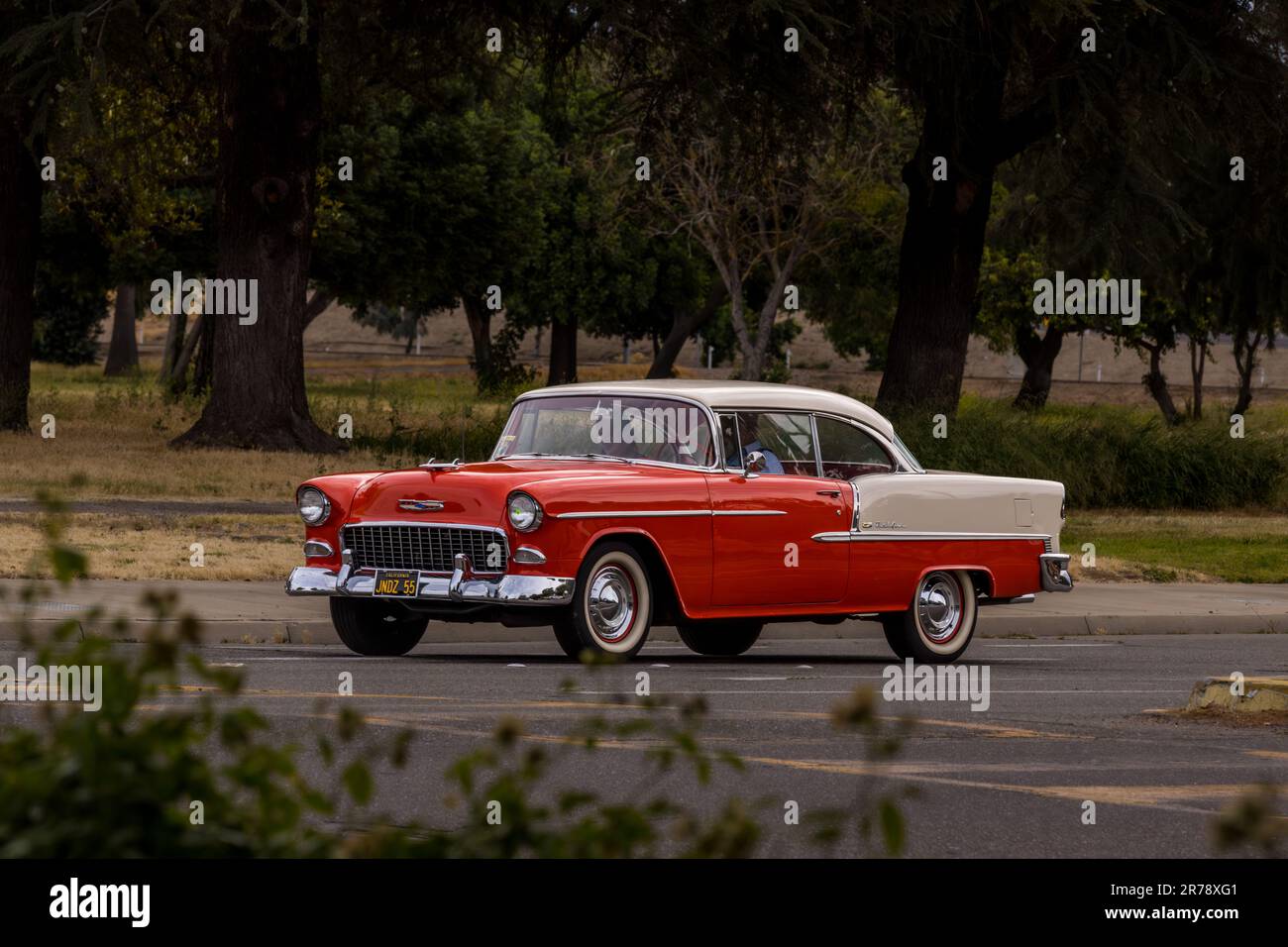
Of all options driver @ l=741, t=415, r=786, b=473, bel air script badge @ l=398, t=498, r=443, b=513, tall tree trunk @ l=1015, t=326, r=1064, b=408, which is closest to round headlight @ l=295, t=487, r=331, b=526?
bel air script badge @ l=398, t=498, r=443, b=513

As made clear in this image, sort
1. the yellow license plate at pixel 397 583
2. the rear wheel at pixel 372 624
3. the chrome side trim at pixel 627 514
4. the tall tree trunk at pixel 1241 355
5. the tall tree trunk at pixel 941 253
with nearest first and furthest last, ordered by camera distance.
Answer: the chrome side trim at pixel 627 514
the yellow license plate at pixel 397 583
the rear wheel at pixel 372 624
the tall tree trunk at pixel 941 253
the tall tree trunk at pixel 1241 355

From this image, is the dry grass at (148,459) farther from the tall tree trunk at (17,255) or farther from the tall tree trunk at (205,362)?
the tall tree trunk at (205,362)

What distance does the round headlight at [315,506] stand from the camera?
13648 millimetres

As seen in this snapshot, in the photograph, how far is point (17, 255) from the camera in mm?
34094

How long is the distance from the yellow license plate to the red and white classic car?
15 mm

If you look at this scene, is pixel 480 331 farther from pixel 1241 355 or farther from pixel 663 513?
pixel 663 513

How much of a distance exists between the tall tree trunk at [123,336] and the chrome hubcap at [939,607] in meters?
81.4

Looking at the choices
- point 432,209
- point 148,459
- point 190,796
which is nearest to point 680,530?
point 190,796

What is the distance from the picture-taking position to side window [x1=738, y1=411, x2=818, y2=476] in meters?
14.1

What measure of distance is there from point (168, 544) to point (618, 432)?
23.1 feet

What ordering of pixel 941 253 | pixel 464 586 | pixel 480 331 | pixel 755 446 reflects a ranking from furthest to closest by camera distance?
pixel 480 331 → pixel 941 253 → pixel 755 446 → pixel 464 586

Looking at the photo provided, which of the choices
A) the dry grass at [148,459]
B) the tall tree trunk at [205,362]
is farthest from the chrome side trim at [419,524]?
the tall tree trunk at [205,362]
